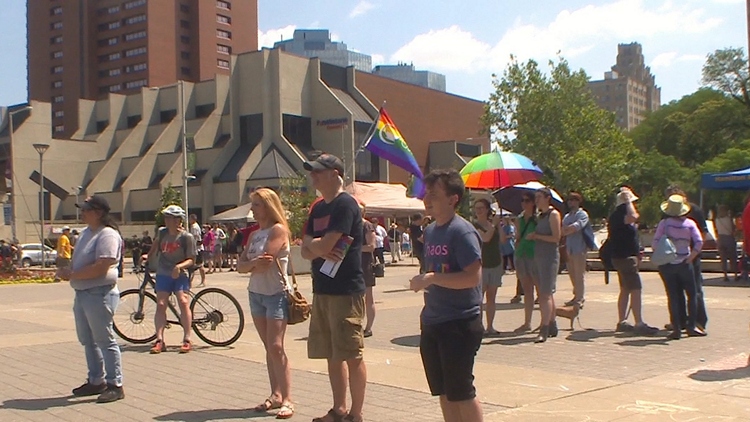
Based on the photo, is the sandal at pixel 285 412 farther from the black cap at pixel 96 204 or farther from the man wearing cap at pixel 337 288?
the black cap at pixel 96 204

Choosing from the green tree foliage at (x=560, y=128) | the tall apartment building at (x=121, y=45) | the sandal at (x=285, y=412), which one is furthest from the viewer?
the tall apartment building at (x=121, y=45)

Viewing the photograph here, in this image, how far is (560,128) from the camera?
6312cm

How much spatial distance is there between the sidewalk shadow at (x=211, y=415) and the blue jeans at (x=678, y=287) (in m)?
5.70

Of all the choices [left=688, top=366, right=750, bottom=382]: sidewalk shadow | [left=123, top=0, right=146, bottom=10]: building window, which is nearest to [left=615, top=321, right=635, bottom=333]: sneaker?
[left=688, top=366, right=750, bottom=382]: sidewalk shadow

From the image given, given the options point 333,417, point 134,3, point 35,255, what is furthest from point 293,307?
point 134,3

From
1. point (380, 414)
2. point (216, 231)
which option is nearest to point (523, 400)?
point (380, 414)

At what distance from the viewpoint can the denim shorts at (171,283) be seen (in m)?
9.76

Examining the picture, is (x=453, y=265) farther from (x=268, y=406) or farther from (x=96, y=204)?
(x=96, y=204)

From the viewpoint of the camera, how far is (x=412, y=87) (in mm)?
77375

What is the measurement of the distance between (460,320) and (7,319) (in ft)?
39.6

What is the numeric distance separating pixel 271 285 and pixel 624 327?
5760 millimetres

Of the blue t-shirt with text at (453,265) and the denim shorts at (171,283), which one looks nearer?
the blue t-shirt with text at (453,265)

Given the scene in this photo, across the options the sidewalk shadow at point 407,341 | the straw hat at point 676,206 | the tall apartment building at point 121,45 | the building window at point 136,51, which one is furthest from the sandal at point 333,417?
the building window at point 136,51

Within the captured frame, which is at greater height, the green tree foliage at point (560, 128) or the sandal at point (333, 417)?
the green tree foliage at point (560, 128)
